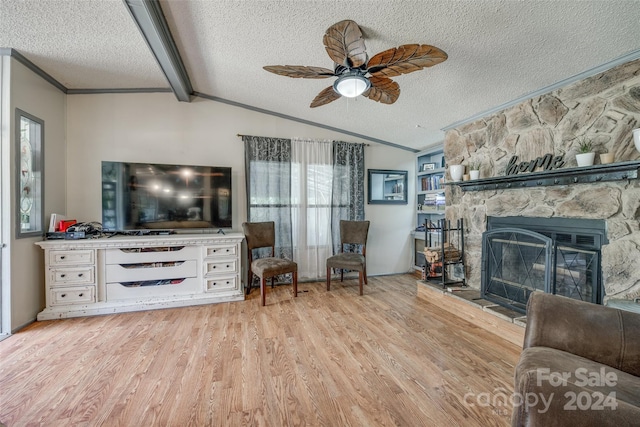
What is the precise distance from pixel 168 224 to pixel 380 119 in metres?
3.11

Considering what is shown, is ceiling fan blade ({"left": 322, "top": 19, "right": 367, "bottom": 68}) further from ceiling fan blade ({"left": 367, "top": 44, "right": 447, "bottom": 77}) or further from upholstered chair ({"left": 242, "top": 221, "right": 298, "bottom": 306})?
upholstered chair ({"left": 242, "top": 221, "right": 298, "bottom": 306})

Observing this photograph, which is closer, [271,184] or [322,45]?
[322,45]

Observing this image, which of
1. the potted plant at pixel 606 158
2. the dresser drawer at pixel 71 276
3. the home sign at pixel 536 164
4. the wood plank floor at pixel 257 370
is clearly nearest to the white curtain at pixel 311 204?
the wood plank floor at pixel 257 370

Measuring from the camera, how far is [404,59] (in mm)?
1681

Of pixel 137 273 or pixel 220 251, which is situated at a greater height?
pixel 220 251

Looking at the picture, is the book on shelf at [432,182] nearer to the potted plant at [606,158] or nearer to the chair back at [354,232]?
the chair back at [354,232]

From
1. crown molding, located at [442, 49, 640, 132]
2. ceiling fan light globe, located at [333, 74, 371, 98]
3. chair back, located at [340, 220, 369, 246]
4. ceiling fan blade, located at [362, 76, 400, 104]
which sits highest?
crown molding, located at [442, 49, 640, 132]

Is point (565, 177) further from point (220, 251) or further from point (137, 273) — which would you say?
point (137, 273)

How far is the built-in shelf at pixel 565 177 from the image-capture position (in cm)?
185

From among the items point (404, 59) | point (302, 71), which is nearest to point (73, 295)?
point (302, 71)

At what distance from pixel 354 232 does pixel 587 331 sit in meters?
2.86

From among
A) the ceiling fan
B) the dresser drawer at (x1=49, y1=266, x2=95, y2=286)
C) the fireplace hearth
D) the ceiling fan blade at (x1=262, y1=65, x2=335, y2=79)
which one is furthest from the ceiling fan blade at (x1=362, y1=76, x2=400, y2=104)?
the dresser drawer at (x1=49, y1=266, x2=95, y2=286)

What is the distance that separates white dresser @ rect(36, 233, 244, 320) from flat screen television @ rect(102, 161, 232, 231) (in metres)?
0.31

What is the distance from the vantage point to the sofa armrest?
118cm
